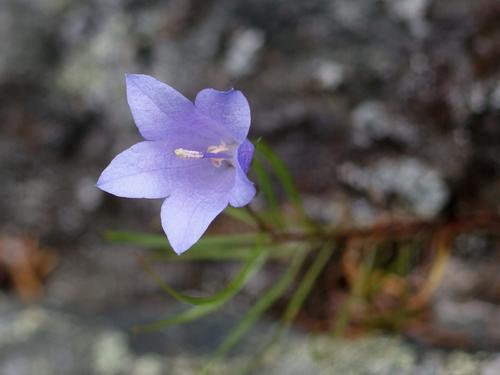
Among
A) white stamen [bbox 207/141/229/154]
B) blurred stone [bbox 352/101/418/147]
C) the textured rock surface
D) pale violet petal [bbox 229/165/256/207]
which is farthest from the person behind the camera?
blurred stone [bbox 352/101/418/147]

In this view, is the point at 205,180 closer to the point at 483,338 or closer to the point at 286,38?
the point at 286,38

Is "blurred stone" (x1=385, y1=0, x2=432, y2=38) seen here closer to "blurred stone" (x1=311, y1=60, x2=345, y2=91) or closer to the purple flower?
"blurred stone" (x1=311, y1=60, x2=345, y2=91)

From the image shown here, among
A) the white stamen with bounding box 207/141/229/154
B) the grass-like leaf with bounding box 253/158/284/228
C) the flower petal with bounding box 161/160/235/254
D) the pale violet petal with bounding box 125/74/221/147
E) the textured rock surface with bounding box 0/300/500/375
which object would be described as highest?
the pale violet petal with bounding box 125/74/221/147

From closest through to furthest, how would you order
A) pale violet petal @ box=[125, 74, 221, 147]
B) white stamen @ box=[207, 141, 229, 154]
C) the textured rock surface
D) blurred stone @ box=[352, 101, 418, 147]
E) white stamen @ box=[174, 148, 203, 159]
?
pale violet petal @ box=[125, 74, 221, 147] < white stamen @ box=[174, 148, 203, 159] < white stamen @ box=[207, 141, 229, 154] < the textured rock surface < blurred stone @ box=[352, 101, 418, 147]

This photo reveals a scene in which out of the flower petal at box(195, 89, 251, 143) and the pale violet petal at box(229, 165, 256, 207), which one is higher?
the flower petal at box(195, 89, 251, 143)

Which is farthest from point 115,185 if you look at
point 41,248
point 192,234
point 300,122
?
point 41,248

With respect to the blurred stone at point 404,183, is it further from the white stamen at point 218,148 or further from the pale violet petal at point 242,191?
the pale violet petal at point 242,191

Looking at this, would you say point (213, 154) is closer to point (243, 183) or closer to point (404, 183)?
point (243, 183)

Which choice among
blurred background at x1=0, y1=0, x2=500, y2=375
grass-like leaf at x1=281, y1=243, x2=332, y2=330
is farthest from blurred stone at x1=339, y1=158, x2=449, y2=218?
grass-like leaf at x1=281, y1=243, x2=332, y2=330
